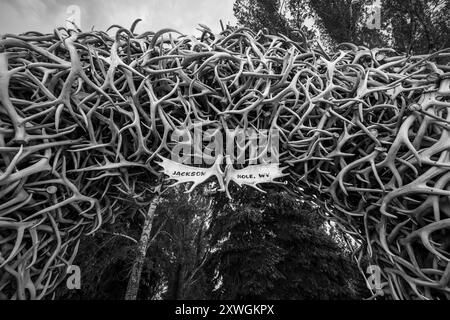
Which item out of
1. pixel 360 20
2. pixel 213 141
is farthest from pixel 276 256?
pixel 213 141

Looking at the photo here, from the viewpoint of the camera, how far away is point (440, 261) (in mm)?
1506

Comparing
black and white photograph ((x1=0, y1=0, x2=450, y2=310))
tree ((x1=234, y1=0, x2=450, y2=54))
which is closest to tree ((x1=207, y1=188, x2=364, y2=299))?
tree ((x1=234, y1=0, x2=450, y2=54))

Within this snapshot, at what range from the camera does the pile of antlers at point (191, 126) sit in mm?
1475

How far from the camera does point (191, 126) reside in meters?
1.65

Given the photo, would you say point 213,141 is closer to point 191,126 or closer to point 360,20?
point 191,126

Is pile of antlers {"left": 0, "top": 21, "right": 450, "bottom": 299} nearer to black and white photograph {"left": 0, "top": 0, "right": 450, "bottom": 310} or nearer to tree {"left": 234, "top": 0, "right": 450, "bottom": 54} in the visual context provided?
black and white photograph {"left": 0, "top": 0, "right": 450, "bottom": 310}

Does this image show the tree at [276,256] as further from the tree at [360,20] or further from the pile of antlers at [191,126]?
the pile of antlers at [191,126]

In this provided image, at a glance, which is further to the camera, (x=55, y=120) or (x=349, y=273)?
(x=349, y=273)

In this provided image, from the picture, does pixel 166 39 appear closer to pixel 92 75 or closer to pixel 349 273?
pixel 92 75

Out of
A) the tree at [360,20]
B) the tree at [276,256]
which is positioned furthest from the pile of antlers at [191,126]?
the tree at [276,256]

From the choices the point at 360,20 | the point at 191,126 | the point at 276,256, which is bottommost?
the point at 276,256

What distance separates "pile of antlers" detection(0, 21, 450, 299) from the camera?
4.84 feet
